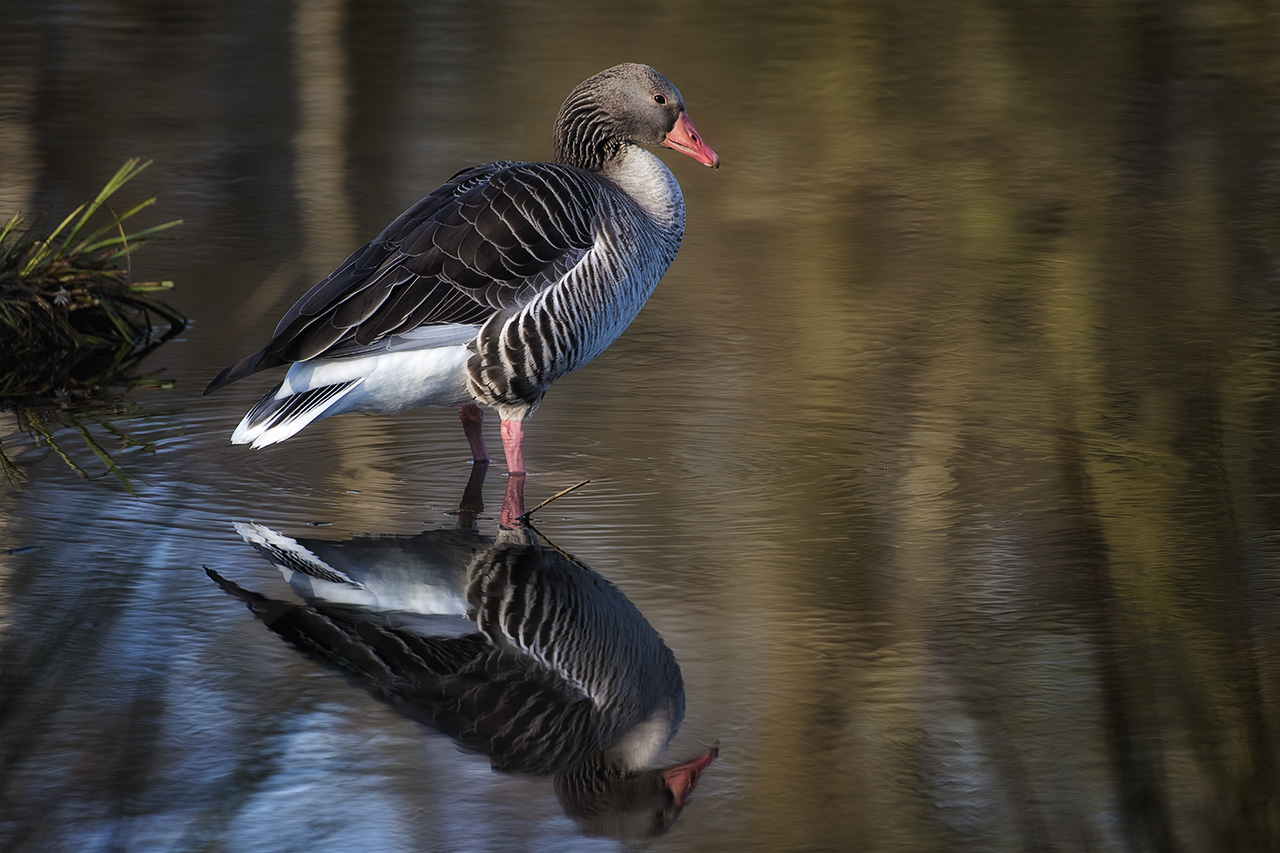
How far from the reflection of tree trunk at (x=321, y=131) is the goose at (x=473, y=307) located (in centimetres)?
316

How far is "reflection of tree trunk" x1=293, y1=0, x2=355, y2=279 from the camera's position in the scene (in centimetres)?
1148

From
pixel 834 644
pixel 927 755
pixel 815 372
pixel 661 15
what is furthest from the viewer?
pixel 661 15

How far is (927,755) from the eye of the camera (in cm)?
472

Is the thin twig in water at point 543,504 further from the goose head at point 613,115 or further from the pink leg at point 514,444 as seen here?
the goose head at point 613,115

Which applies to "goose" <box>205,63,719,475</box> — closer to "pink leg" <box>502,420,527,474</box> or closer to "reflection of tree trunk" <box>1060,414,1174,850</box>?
"pink leg" <box>502,420,527,474</box>

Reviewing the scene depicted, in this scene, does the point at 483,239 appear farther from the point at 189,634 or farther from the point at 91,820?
the point at 91,820

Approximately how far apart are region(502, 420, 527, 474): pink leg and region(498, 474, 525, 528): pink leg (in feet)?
0.16

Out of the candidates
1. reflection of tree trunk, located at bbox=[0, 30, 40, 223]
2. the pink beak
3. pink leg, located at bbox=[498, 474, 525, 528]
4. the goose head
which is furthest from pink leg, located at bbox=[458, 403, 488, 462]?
reflection of tree trunk, located at bbox=[0, 30, 40, 223]

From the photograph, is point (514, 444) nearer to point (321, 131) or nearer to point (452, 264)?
point (452, 264)

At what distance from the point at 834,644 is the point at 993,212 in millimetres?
7329

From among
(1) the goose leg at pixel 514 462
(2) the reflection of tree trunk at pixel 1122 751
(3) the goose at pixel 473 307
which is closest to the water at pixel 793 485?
(2) the reflection of tree trunk at pixel 1122 751

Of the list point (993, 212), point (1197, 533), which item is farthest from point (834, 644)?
point (993, 212)

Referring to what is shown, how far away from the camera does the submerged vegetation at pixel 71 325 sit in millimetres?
8500

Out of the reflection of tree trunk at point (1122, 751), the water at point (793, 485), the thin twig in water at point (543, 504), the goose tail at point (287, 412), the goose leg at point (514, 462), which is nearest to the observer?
A: the reflection of tree trunk at point (1122, 751)
